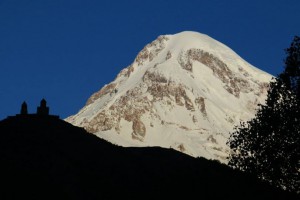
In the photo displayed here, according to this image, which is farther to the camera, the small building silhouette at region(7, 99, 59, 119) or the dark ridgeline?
the small building silhouette at region(7, 99, 59, 119)

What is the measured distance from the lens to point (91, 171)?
191ft

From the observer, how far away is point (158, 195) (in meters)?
55.9

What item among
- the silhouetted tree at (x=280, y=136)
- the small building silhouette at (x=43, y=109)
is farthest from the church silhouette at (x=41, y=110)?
the silhouetted tree at (x=280, y=136)

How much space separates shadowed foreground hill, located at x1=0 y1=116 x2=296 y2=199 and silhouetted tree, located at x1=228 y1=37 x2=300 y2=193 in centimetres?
247

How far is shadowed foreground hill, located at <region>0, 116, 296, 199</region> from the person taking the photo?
53.6 m

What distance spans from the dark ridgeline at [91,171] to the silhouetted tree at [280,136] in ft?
7.17

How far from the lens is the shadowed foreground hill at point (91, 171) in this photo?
53.6m

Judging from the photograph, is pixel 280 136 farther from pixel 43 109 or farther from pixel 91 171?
pixel 43 109

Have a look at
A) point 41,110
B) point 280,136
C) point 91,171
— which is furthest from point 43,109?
point 280,136

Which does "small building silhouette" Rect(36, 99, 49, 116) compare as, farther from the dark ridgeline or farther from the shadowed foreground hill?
the shadowed foreground hill

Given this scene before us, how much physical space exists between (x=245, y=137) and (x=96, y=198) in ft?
46.4

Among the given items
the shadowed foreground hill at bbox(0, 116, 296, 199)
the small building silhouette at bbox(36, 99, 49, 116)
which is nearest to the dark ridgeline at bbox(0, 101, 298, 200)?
the shadowed foreground hill at bbox(0, 116, 296, 199)

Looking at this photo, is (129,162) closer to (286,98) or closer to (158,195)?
(158,195)

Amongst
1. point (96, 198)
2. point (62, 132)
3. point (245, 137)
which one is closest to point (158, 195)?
point (96, 198)
